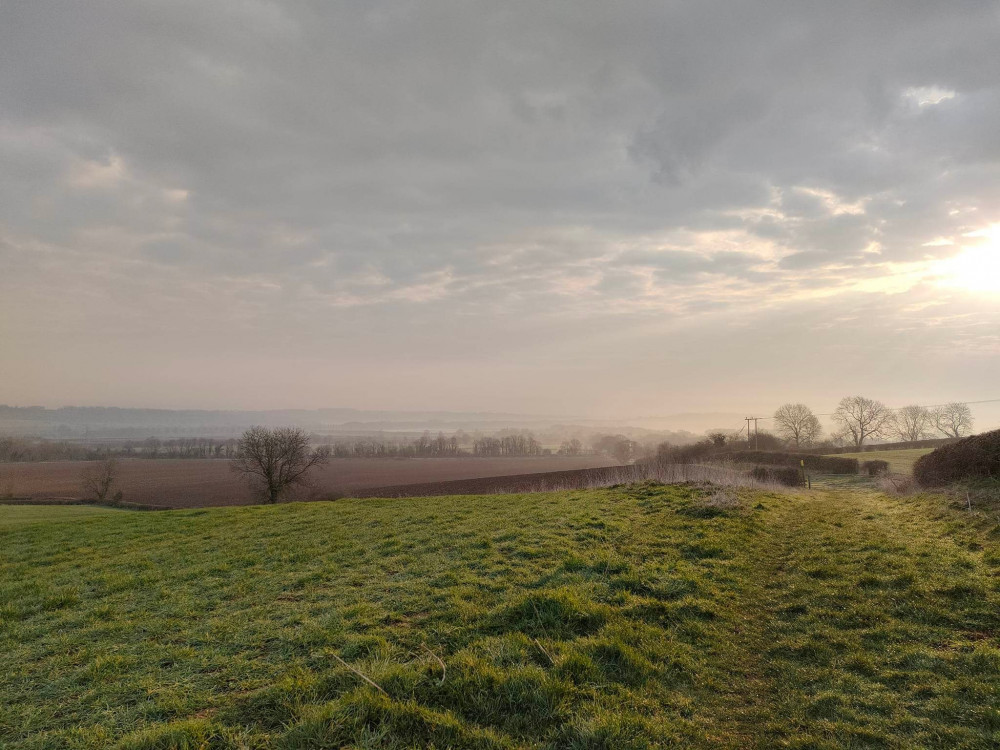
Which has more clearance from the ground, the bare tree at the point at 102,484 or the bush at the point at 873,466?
the bush at the point at 873,466

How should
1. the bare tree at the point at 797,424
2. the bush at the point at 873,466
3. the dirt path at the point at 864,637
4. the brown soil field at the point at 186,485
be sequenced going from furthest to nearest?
the bare tree at the point at 797,424, the brown soil field at the point at 186,485, the bush at the point at 873,466, the dirt path at the point at 864,637

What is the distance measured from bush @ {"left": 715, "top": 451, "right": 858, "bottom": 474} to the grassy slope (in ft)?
128

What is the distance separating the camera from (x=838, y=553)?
12492 mm

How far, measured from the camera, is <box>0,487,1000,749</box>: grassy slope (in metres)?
5.48

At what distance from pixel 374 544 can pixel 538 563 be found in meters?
5.96

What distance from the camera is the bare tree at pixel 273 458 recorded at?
180 ft

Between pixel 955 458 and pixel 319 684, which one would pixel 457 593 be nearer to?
pixel 319 684

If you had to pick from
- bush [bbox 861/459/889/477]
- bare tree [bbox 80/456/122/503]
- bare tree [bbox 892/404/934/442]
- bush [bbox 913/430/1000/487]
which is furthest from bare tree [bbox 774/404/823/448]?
bare tree [bbox 80/456/122/503]

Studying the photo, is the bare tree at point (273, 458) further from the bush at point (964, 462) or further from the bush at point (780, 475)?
the bush at point (964, 462)

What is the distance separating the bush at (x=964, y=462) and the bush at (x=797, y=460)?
2670 cm

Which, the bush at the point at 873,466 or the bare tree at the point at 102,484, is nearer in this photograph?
the bush at the point at 873,466

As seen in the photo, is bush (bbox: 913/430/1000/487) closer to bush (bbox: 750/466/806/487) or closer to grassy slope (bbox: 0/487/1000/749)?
grassy slope (bbox: 0/487/1000/749)

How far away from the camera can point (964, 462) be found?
20453mm

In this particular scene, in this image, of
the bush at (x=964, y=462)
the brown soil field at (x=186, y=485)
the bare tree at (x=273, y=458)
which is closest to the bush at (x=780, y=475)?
the bush at (x=964, y=462)
